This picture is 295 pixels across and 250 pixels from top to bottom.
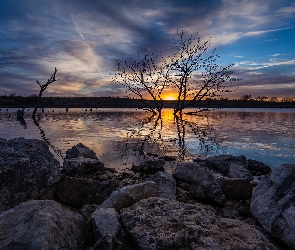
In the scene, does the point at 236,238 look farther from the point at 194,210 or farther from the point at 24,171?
the point at 24,171

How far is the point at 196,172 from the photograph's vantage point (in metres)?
6.51

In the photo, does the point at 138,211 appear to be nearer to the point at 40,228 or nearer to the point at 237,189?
the point at 40,228

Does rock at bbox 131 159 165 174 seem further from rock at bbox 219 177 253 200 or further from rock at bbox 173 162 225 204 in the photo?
rock at bbox 219 177 253 200

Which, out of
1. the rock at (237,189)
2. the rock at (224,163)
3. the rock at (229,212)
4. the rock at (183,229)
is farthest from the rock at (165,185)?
the rock at (224,163)

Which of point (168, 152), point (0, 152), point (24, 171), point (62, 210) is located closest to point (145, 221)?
point (62, 210)

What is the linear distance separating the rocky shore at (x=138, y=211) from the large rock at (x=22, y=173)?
2cm

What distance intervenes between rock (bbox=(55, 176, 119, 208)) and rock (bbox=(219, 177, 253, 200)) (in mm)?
2564

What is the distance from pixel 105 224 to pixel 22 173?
255 cm

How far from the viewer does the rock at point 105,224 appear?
311 cm

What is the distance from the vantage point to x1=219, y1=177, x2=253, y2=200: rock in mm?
5969

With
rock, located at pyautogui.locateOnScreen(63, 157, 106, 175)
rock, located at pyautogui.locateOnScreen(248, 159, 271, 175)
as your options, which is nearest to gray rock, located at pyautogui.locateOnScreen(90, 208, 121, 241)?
rock, located at pyautogui.locateOnScreen(63, 157, 106, 175)

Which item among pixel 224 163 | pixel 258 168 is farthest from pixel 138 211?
pixel 258 168

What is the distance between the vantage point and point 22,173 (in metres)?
4.98

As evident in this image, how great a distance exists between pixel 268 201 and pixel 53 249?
3.30m
